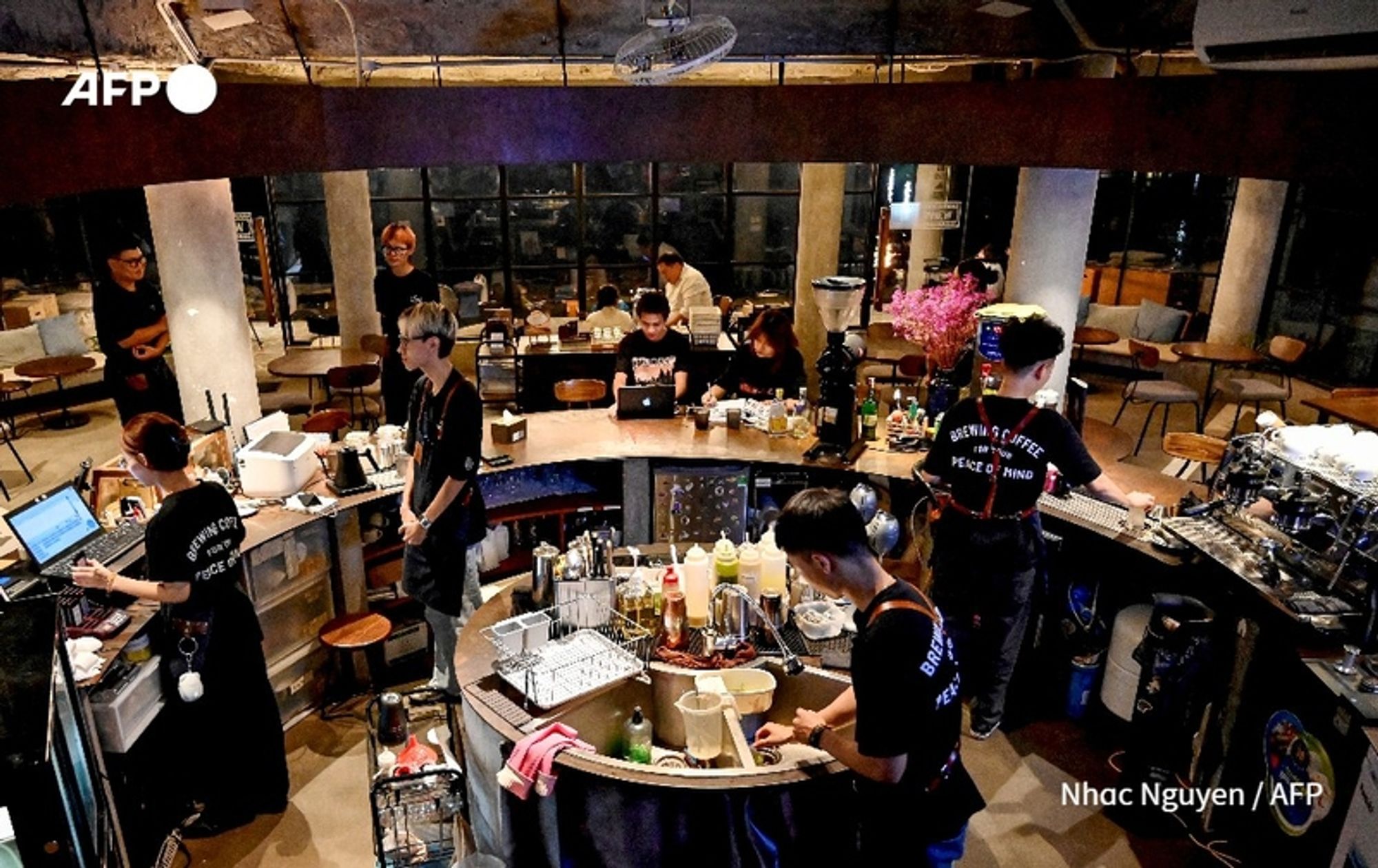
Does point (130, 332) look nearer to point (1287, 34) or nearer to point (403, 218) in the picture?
point (403, 218)

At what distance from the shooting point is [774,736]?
2.69 metres

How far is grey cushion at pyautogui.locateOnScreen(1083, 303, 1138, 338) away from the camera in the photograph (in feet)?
33.0

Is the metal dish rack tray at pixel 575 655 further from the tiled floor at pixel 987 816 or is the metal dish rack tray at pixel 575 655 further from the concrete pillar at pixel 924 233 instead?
the concrete pillar at pixel 924 233

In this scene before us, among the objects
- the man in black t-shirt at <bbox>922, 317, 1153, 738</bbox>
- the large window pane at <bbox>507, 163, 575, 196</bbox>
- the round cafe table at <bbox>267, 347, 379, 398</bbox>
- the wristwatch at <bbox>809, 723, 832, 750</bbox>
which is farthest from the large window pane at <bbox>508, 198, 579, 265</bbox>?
the wristwatch at <bbox>809, 723, 832, 750</bbox>

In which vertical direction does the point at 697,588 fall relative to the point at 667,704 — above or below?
above

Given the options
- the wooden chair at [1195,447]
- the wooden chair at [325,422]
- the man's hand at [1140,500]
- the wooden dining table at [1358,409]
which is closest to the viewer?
the man's hand at [1140,500]

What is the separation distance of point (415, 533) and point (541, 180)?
7.78m

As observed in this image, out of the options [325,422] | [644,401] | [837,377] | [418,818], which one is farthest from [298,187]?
[418,818]

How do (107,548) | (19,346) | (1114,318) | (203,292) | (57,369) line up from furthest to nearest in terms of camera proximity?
(1114,318), (19,346), (57,369), (203,292), (107,548)

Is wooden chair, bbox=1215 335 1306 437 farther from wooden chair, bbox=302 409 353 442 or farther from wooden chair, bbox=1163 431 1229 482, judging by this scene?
wooden chair, bbox=302 409 353 442

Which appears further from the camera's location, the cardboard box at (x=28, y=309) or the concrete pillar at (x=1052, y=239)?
the cardboard box at (x=28, y=309)

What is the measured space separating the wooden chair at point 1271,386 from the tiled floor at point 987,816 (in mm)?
4266

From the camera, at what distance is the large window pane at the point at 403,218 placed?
10867mm
